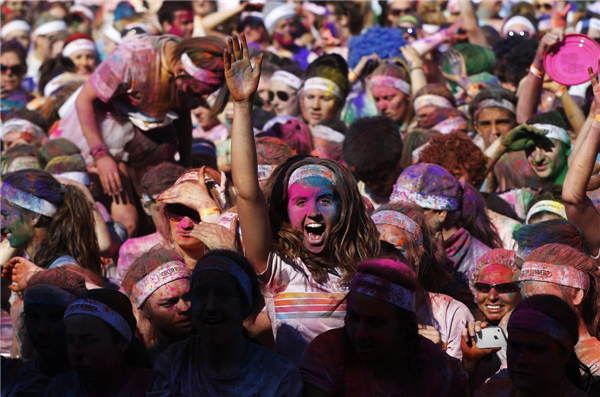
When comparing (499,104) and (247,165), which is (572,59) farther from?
(247,165)

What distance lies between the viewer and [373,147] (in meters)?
6.50

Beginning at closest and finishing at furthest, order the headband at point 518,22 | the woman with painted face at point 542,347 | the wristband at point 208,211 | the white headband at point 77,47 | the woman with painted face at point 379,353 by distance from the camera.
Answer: the woman with painted face at point 542,347
the woman with painted face at point 379,353
the wristband at point 208,211
the headband at point 518,22
the white headband at point 77,47

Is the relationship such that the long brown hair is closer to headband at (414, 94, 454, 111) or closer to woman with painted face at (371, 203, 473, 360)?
woman with painted face at (371, 203, 473, 360)

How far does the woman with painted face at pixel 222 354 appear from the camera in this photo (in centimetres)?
381

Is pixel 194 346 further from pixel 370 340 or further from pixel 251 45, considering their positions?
pixel 251 45

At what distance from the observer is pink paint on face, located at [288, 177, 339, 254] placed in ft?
14.3

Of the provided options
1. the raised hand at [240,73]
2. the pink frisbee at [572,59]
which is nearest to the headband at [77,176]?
the raised hand at [240,73]

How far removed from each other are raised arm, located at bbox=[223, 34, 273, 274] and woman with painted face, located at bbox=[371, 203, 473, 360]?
2.82ft

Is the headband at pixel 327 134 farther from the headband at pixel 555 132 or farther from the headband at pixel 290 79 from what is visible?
the headband at pixel 555 132

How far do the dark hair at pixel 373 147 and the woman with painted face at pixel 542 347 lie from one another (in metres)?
2.88

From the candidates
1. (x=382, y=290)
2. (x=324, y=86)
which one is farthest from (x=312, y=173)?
(x=324, y=86)

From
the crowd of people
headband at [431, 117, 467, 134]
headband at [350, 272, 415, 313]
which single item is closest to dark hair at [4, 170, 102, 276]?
the crowd of people

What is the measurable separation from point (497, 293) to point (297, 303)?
4.03ft

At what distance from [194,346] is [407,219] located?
1.51m
